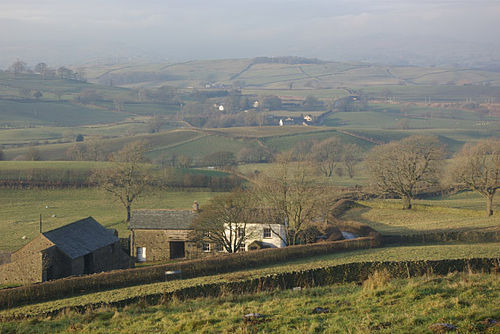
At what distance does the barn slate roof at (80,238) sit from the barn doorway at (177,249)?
203 inches

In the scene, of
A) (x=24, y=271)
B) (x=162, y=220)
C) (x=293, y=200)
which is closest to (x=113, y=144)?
(x=162, y=220)

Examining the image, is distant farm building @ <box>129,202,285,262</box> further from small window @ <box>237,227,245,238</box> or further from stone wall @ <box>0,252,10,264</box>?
stone wall @ <box>0,252,10,264</box>

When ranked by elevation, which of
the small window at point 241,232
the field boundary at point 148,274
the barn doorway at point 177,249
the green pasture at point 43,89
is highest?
the green pasture at point 43,89

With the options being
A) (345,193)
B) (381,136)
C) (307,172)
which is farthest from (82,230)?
(381,136)

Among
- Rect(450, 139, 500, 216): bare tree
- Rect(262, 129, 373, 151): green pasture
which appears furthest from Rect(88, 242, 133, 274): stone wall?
Rect(262, 129, 373, 151): green pasture

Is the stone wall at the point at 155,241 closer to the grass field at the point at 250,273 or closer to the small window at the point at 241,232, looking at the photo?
the small window at the point at 241,232

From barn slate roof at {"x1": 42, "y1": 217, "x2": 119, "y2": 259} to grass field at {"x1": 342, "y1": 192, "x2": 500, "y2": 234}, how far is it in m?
21.8

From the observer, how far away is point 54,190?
61406mm

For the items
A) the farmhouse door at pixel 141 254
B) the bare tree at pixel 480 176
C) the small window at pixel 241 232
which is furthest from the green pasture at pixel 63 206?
the bare tree at pixel 480 176

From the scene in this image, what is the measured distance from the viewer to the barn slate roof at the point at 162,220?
38497 mm

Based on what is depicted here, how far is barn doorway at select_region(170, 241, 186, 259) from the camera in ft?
127

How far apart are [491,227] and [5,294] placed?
108 feet

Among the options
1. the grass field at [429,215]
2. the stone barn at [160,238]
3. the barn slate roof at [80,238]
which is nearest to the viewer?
the barn slate roof at [80,238]

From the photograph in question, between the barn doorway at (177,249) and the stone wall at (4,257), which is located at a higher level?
the stone wall at (4,257)
